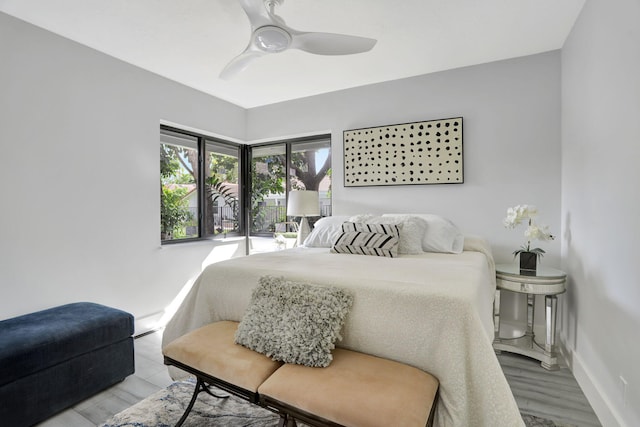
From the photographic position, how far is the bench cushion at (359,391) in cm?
104

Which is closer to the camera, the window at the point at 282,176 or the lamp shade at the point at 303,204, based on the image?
the lamp shade at the point at 303,204

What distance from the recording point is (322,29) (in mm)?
2324

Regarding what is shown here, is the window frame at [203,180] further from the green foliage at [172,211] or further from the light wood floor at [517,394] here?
the light wood floor at [517,394]

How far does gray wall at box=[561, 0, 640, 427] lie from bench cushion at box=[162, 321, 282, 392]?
1.62 meters

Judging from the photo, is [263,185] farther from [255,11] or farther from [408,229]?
[255,11]

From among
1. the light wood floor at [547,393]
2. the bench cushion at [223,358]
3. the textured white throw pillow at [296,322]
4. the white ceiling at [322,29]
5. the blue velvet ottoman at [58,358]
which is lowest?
the light wood floor at [547,393]

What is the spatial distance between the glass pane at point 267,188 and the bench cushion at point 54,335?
7.29ft

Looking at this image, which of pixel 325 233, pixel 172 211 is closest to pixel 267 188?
pixel 172 211

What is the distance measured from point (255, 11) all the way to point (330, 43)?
1.59 ft

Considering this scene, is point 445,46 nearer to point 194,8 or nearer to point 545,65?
point 545,65

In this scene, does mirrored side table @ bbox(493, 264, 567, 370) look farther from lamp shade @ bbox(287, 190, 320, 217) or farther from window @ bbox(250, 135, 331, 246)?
window @ bbox(250, 135, 331, 246)

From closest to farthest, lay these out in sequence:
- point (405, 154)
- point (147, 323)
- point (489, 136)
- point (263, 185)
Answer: point (489, 136), point (147, 323), point (405, 154), point (263, 185)

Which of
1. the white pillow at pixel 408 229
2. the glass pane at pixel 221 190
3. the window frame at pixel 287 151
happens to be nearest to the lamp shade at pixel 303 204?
the window frame at pixel 287 151

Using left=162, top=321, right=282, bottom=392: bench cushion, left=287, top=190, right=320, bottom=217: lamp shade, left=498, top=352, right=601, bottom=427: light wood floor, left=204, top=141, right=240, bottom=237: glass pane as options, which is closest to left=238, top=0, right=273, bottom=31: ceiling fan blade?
left=162, top=321, right=282, bottom=392: bench cushion
